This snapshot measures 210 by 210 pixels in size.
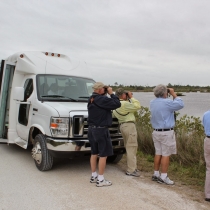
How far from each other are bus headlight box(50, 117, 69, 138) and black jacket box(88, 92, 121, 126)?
1.99 feet

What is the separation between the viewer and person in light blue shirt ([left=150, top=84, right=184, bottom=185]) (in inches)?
207

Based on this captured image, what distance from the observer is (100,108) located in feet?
16.7

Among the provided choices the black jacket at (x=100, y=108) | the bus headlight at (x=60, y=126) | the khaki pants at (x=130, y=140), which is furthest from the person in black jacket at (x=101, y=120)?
the khaki pants at (x=130, y=140)

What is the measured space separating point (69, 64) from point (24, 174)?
125 inches

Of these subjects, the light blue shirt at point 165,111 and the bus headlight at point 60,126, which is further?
the bus headlight at point 60,126

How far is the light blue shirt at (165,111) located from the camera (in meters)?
5.19

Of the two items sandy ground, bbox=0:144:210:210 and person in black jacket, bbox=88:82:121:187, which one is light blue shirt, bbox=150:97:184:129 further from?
sandy ground, bbox=0:144:210:210

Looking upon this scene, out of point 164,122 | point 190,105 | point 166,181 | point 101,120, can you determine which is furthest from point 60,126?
point 190,105

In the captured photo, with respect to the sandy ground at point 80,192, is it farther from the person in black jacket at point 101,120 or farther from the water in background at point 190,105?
the water in background at point 190,105

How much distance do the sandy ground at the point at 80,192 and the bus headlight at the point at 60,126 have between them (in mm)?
909

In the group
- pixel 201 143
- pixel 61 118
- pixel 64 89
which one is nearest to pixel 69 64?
pixel 64 89

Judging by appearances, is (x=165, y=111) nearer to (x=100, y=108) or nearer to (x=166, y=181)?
(x=100, y=108)

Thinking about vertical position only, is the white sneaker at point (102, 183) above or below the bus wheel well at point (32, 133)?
below

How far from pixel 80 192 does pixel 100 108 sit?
1.53 meters
